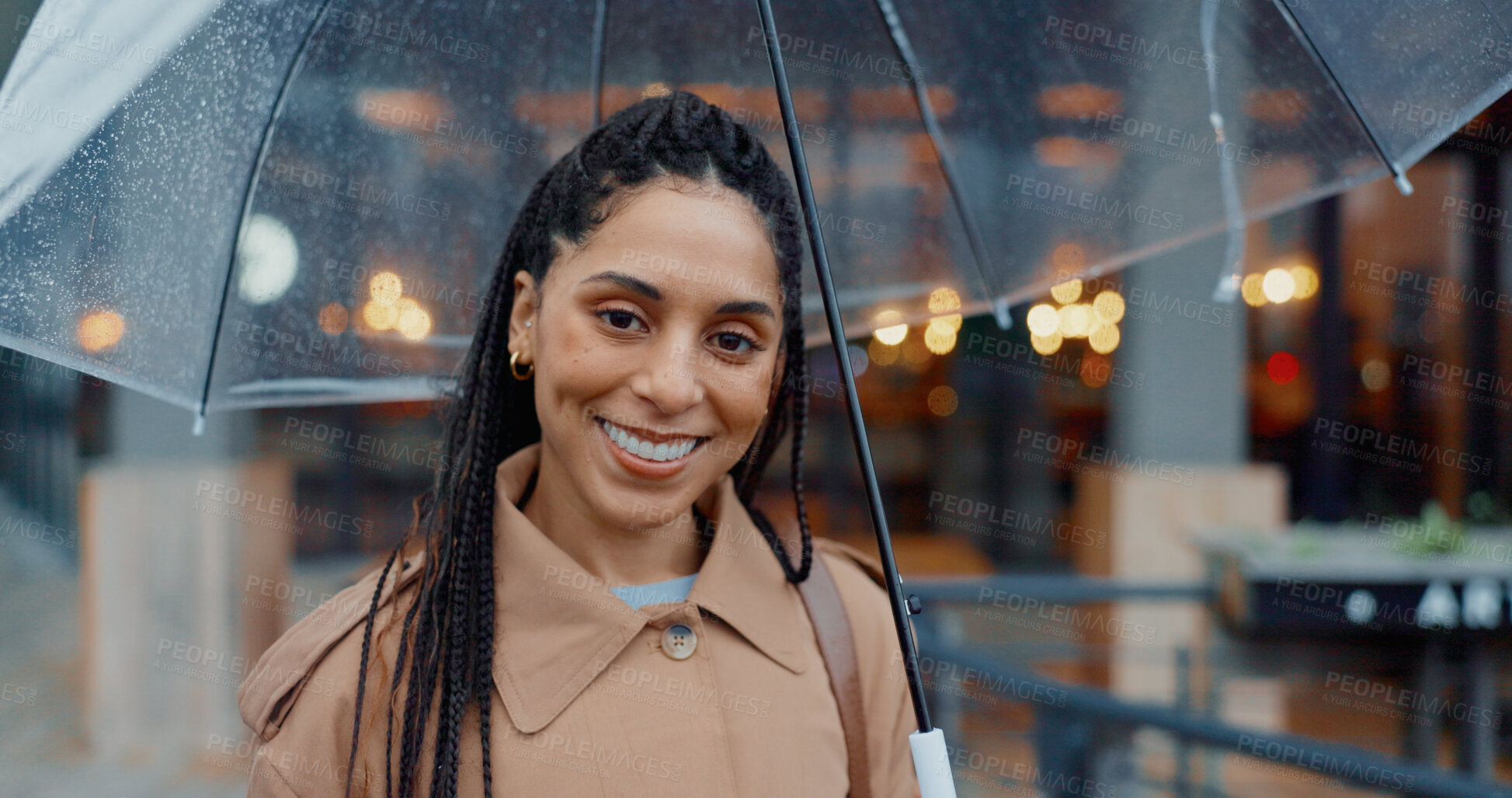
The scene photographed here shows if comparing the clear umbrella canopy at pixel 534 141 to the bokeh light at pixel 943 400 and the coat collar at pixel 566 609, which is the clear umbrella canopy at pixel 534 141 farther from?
the bokeh light at pixel 943 400

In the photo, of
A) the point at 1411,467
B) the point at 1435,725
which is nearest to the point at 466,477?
the point at 1435,725

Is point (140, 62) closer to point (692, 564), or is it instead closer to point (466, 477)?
point (466, 477)

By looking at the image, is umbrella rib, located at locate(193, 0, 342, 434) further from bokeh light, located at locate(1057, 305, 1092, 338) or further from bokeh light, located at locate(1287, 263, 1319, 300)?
bokeh light, located at locate(1287, 263, 1319, 300)

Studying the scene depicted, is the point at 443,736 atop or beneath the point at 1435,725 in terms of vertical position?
atop

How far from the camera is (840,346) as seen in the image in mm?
1372

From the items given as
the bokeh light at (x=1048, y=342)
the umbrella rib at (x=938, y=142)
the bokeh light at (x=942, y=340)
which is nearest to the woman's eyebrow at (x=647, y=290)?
the umbrella rib at (x=938, y=142)

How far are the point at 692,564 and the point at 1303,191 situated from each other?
1441 millimetres

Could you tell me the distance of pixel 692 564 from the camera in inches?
64.2

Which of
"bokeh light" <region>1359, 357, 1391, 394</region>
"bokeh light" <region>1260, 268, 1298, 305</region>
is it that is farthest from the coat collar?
"bokeh light" <region>1359, 357, 1391, 394</region>

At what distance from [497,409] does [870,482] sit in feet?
2.13

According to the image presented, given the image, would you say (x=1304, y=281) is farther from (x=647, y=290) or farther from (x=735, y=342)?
(x=647, y=290)

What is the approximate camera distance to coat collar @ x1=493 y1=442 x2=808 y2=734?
1381mm

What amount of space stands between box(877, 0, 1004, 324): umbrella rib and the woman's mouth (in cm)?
96

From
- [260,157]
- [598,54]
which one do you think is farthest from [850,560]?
[260,157]
